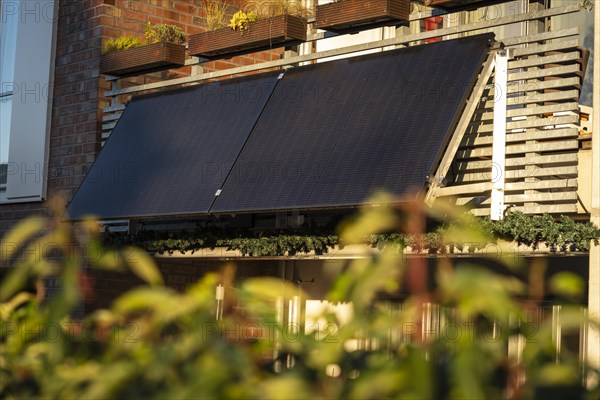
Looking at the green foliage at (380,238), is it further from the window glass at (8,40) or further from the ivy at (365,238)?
the window glass at (8,40)

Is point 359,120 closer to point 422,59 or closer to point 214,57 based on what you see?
point 422,59

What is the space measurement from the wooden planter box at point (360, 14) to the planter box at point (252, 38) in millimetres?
389

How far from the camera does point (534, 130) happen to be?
24.5 feet

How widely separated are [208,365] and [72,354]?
1.91ft

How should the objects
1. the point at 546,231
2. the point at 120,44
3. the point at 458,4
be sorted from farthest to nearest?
1. the point at 120,44
2. the point at 458,4
3. the point at 546,231

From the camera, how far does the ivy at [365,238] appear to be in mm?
6918

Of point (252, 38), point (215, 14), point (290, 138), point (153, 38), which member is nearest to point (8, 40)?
point (153, 38)

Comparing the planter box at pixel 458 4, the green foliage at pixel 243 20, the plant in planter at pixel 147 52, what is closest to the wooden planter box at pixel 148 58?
the plant in planter at pixel 147 52

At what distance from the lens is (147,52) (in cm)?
1061

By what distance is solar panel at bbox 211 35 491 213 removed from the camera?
748 centimetres

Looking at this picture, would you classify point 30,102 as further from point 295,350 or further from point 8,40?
point 295,350

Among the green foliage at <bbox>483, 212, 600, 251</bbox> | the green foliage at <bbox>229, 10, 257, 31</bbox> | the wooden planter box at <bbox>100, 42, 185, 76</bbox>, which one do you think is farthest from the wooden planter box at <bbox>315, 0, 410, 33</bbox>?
the green foliage at <bbox>483, 212, 600, 251</bbox>

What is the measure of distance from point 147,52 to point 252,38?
4.42 ft

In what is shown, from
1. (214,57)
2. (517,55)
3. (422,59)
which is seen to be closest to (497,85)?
(517,55)
